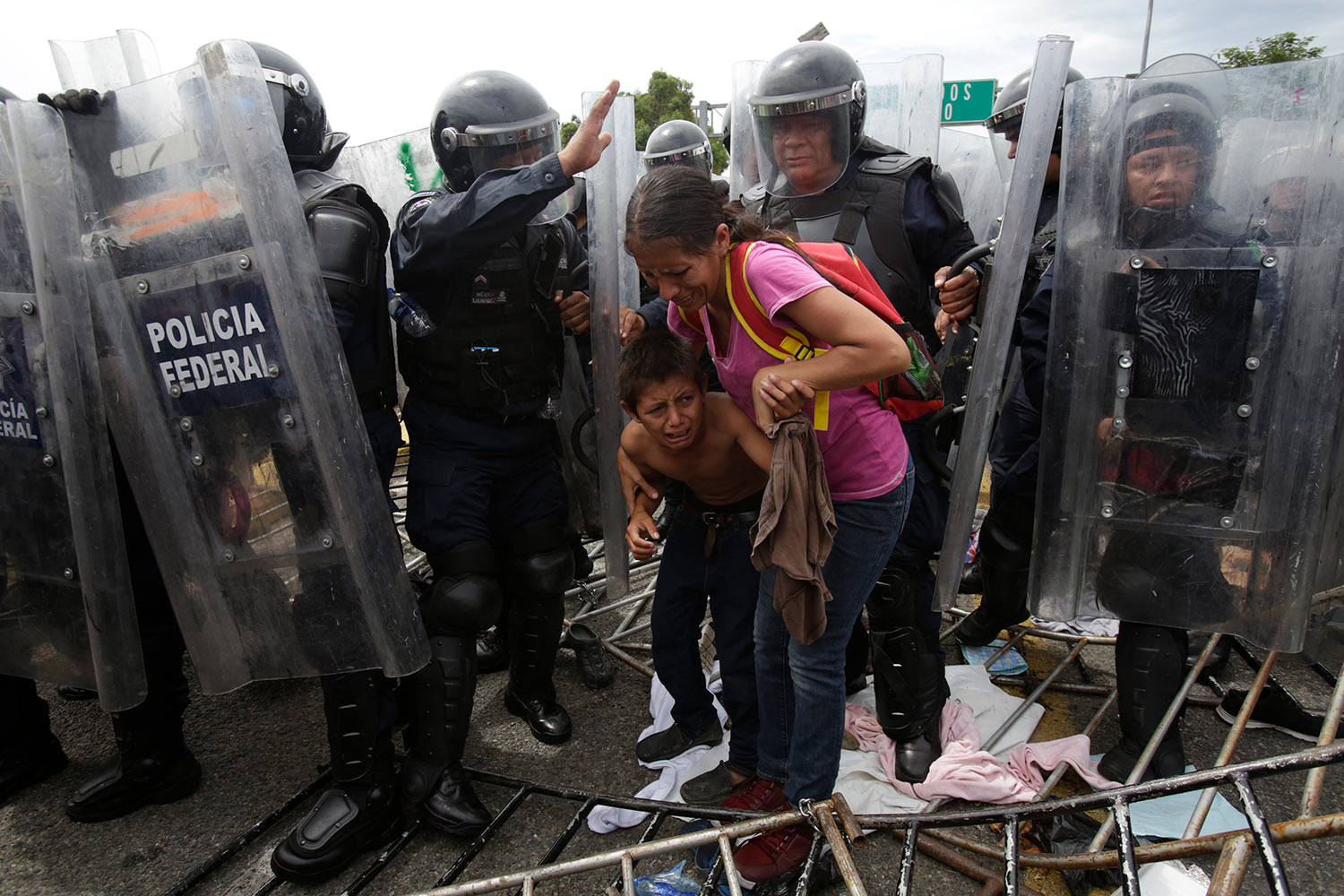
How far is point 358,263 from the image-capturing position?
81.0 inches

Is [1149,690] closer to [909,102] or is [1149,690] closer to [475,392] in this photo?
[475,392]

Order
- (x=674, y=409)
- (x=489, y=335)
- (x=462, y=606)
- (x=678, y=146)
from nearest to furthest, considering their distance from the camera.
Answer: (x=674, y=409) < (x=462, y=606) < (x=489, y=335) < (x=678, y=146)

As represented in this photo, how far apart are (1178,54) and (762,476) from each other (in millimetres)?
1326

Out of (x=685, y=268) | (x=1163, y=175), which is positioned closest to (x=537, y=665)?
(x=685, y=268)

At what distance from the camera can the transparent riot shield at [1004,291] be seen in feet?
5.81

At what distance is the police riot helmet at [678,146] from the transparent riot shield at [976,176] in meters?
1.24

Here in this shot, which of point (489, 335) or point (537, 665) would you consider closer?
point (489, 335)

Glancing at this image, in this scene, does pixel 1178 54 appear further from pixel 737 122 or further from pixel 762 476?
pixel 737 122

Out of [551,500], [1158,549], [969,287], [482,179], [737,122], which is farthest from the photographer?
[737,122]

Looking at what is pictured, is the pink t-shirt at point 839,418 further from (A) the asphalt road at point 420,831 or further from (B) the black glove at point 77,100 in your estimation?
(B) the black glove at point 77,100

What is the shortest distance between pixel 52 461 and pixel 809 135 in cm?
224

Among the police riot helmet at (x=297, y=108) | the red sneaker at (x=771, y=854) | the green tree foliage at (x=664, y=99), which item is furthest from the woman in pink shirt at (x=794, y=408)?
the green tree foliage at (x=664, y=99)

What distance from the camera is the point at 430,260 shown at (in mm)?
2148

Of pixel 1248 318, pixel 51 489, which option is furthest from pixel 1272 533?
pixel 51 489
